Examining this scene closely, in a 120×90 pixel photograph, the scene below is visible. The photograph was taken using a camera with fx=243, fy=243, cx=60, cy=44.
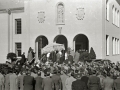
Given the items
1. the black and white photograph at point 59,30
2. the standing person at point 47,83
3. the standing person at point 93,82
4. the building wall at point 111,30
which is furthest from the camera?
the building wall at point 111,30

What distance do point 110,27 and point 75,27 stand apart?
18.1 feet

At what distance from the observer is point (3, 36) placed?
30609 mm

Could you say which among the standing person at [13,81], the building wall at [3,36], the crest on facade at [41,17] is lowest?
the standing person at [13,81]

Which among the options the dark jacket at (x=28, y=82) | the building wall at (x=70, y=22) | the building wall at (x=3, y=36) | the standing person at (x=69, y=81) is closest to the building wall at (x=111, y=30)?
the building wall at (x=70, y=22)

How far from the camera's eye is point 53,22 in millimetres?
27156

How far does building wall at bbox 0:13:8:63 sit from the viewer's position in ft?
99.7

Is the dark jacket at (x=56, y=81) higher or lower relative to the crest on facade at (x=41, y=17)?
lower

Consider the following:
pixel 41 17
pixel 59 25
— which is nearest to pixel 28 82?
pixel 59 25

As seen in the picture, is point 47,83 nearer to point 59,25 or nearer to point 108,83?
point 108,83

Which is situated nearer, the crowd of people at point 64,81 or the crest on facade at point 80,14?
the crowd of people at point 64,81

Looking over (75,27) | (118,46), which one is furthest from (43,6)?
(118,46)

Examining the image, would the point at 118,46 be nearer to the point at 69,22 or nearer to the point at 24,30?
the point at 69,22

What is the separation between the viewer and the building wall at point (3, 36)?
30391 mm

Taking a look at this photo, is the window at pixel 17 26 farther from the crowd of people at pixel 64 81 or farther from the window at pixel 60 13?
the crowd of people at pixel 64 81
